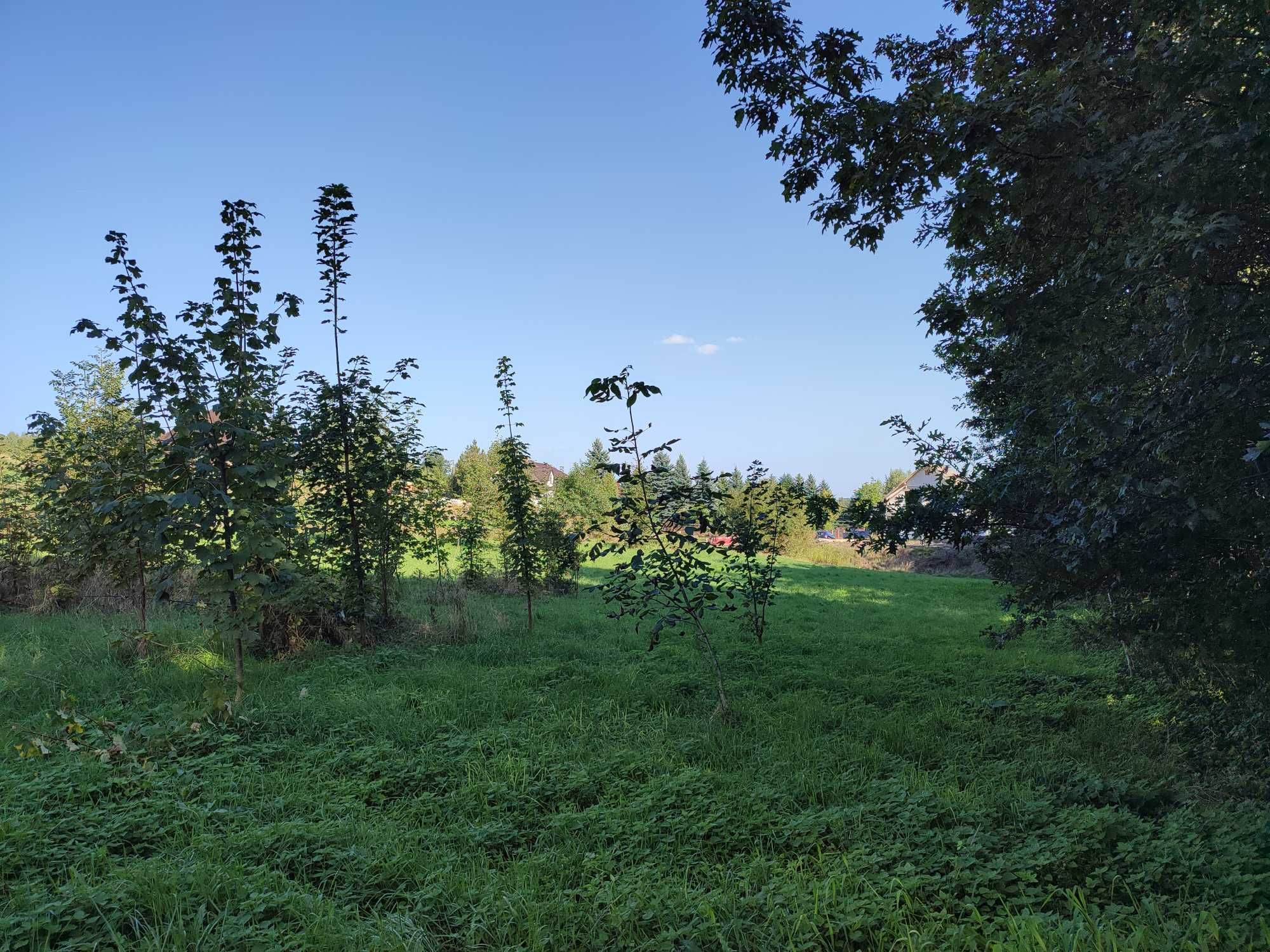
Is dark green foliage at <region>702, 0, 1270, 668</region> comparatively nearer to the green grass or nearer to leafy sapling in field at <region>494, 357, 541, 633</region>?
the green grass

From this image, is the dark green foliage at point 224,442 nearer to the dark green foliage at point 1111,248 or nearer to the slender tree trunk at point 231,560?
the slender tree trunk at point 231,560

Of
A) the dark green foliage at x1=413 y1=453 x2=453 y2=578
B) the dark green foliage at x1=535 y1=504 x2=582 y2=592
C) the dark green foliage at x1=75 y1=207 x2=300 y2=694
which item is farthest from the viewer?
the dark green foliage at x1=535 y1=504 x2=582 y2=592

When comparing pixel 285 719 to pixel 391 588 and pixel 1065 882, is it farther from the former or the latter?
pixel 1065 882

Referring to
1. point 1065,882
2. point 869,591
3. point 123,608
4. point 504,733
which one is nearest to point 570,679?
point 504,733

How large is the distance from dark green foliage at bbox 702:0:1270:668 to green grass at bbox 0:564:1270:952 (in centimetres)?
131

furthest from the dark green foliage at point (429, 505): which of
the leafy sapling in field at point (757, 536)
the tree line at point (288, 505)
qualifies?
the leafy sapling in field at point (757, 536)

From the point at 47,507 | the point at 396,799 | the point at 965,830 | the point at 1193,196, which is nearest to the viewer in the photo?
the point at 1193,196

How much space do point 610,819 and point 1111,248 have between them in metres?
3.88

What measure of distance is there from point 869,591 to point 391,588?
1100 cm

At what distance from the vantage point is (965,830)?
10.5 feet

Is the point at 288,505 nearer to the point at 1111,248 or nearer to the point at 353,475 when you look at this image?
the point at 353,475

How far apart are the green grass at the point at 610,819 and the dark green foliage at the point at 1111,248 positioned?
1306 millimetres

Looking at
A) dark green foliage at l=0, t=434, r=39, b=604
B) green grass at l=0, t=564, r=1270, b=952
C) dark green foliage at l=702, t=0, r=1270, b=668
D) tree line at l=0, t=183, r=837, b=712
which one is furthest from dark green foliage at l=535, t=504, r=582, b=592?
dark green foliage at l=0, t=434, r=39, b=604

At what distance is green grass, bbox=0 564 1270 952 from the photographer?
8.32 feet
